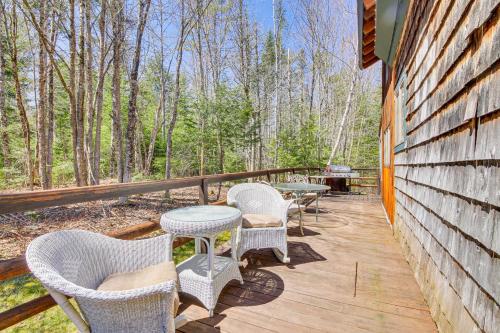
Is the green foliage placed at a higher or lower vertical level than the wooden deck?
higher

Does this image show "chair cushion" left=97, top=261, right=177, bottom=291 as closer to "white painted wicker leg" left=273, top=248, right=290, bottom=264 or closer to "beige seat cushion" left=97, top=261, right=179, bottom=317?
"beige seat cushion" left=97, top=261, right=179, bottom=317

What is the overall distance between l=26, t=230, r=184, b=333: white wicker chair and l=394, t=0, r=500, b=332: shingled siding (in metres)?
1.37

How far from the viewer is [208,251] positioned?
2.05 meters

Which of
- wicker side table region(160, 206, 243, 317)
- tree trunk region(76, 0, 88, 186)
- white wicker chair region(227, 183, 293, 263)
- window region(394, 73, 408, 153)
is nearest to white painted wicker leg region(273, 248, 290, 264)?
white wicker chair region(227, 183, 293, 263)

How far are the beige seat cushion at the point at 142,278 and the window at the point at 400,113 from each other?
2.87 meters

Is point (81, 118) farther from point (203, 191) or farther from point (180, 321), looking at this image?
point (180, 321)

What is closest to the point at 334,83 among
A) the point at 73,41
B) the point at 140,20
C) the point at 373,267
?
the point at 140,20

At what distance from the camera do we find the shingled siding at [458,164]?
109cm

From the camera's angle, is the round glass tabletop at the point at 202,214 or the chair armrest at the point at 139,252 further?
the round glass tabletop at the point at 202,214

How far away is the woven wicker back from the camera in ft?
10.8

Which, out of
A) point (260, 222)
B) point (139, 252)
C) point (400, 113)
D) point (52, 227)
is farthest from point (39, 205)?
point (52, 227)

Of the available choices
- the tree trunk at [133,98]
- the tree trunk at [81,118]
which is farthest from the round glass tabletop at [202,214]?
the tree trunk at [81,118]

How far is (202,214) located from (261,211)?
1.33 meters

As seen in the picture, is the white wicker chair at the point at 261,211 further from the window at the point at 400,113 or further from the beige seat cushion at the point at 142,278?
the window at the point at 400,113
